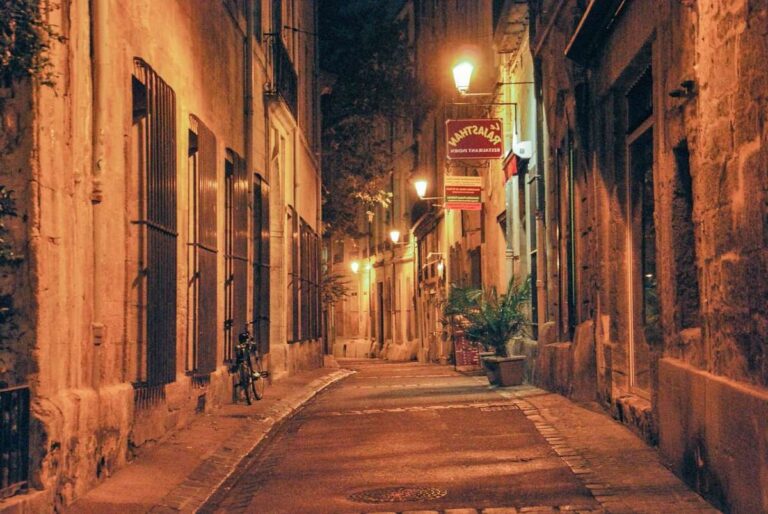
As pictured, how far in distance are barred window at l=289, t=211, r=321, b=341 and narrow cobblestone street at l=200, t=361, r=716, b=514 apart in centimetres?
944

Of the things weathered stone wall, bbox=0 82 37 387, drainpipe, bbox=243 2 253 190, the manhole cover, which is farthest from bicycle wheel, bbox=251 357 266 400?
weathered stone wall, bbox=0 82 37 387

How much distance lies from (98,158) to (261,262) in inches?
394

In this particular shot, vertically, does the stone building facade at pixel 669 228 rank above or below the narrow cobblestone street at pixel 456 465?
above

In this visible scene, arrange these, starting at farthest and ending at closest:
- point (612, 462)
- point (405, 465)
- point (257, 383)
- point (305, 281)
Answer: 1. point (305, 281)
2. point (257, 383)
3. point (405, 465)
4. point (612, 462)

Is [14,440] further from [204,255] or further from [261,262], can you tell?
[261,262]

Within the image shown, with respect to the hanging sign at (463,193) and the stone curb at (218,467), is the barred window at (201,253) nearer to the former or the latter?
the stone curb at (218,467)

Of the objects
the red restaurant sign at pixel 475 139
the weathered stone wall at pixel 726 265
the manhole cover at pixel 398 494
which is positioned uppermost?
the red restaurant sign at pixel 475 139

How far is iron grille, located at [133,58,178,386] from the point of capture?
956 cm

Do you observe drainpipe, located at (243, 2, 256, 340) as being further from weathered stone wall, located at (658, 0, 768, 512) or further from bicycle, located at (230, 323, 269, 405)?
weathered stone wall, located at (658, 0, 768, 512)

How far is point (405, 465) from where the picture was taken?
345 inches

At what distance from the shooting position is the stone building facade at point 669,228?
614 cm

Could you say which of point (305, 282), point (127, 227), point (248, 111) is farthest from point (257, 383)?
point (305, 282)

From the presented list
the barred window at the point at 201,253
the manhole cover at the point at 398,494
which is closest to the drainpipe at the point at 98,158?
the manhole cover at the point at 398,494

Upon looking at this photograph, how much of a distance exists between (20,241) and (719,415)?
4404mm
